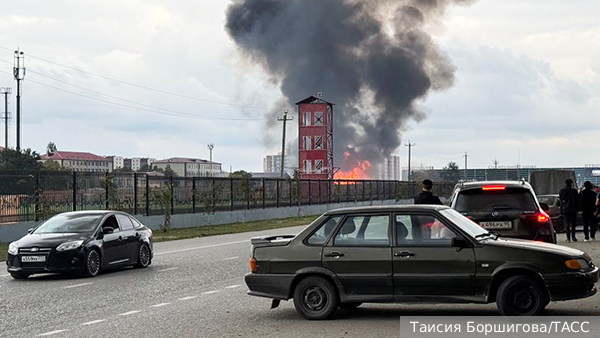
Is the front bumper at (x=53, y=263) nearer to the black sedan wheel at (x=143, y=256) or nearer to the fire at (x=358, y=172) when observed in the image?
the black sedan wheel at (x=143, y=256)

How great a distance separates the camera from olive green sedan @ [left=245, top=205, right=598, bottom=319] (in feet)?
35.9

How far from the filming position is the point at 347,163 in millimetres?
114688

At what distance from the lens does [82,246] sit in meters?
18.8

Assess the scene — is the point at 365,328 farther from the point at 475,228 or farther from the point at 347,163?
the point at 347,163

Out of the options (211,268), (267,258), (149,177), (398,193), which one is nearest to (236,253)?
(211,268)

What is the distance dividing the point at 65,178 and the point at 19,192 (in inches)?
109

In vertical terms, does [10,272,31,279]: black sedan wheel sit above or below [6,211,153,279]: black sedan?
below

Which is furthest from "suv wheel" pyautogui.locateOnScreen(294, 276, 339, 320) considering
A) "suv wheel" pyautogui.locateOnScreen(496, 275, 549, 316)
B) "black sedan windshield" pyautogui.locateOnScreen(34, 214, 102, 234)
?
"black sedan windshield" pyautogui.locateOnScreen(34, 214, 102, 234)

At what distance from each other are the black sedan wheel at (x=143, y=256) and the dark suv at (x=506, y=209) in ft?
25.7

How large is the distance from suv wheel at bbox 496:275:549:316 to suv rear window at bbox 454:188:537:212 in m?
4.73

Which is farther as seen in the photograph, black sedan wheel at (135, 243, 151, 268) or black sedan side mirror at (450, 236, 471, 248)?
black sedan wheel at (135, 243, 151, 268)

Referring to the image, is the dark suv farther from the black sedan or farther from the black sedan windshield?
the black sedan windshield

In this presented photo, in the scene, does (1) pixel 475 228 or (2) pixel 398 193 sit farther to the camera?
(2) pixel 398 193

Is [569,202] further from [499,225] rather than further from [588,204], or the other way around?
[499,225]
